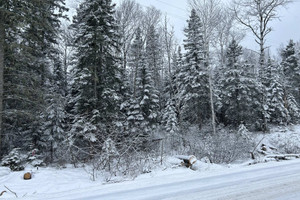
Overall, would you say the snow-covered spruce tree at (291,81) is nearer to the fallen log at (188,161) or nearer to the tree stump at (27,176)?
the fallen log at (188,161)

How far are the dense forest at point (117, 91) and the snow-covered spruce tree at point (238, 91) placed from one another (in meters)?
0.10

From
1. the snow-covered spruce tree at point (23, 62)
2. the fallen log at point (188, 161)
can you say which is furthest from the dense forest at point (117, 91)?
the fallen log at point (188, 161)

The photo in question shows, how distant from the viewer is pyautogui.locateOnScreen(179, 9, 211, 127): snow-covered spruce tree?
1833 centimetres

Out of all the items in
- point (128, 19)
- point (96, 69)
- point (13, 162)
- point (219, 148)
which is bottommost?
point (13, 162)

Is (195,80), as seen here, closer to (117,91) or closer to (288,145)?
(117,91)

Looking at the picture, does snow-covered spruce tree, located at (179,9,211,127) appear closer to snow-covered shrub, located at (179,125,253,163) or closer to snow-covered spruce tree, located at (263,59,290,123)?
snow-covered shrub, located at (179,125,253,163)

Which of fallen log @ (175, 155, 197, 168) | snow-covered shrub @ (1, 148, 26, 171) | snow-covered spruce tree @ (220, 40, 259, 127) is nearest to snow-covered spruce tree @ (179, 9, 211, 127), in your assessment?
snow-covered spruce tree @ (220, 40, 259, 127)

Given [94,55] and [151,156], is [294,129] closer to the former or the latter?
[151,156]

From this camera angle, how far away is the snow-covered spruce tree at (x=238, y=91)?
60.6ft

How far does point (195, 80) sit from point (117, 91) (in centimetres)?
759

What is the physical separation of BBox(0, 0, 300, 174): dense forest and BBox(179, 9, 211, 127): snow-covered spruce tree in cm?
10

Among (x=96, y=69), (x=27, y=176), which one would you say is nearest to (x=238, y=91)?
(x=96, y=69)

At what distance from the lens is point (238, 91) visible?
19.0m

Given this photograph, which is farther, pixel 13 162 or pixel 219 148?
pixel 219 148
